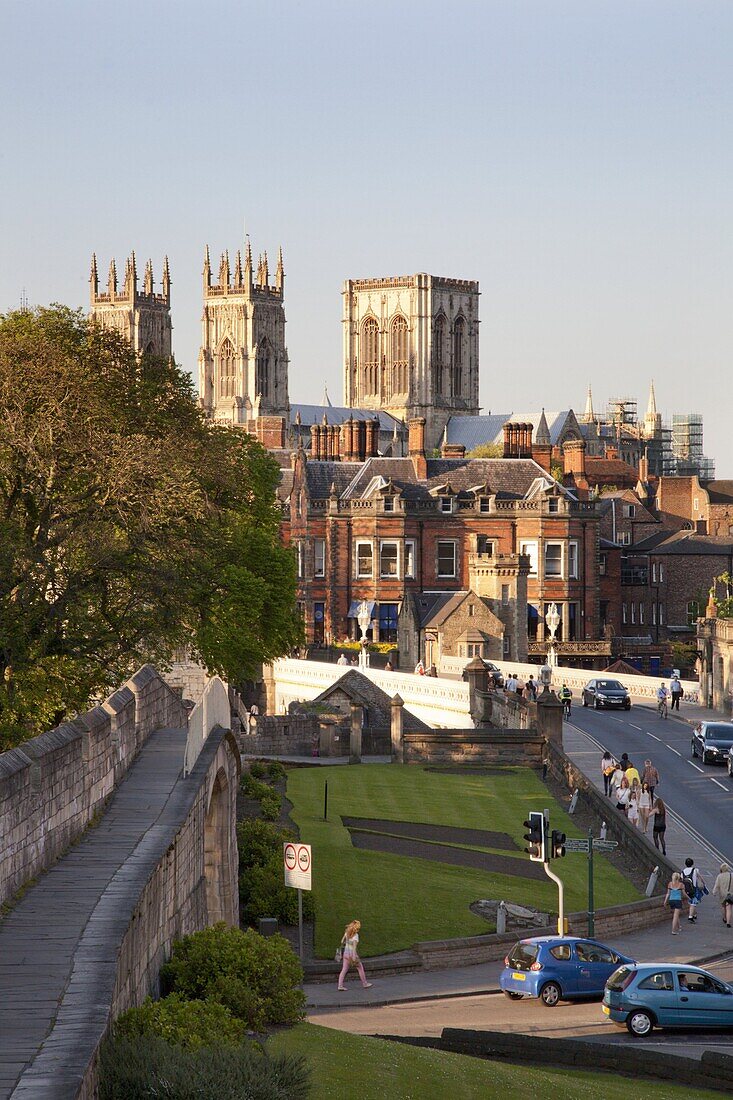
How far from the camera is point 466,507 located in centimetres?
10456

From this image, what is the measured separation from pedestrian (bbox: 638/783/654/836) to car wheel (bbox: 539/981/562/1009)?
1660 cm

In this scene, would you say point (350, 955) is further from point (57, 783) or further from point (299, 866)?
point (57, 783)

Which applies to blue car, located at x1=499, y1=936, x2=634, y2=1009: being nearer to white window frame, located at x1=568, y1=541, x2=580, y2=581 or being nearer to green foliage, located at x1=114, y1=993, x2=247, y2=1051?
green foliage, located at x1=114, y1=993, x2=247, y2=1051

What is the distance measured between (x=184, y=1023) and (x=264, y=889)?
19.1 m

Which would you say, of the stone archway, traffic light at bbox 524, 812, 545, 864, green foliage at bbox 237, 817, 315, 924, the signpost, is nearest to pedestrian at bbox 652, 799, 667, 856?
traffic light at bbox 524, 812, 545, 864

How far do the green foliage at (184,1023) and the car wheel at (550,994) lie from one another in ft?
46.5

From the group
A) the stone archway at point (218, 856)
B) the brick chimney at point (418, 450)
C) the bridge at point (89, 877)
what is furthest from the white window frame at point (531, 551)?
the bridge at point (89, 877)

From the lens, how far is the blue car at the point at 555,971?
30.9m

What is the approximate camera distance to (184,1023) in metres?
16.0

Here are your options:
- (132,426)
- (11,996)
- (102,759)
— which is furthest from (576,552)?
(11,996)

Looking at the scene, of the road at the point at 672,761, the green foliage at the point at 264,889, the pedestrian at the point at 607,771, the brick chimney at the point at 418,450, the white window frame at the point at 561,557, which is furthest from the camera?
the brick chimney at the point at 418,450

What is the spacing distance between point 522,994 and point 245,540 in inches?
966

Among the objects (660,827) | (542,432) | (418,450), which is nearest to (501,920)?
(660,827)

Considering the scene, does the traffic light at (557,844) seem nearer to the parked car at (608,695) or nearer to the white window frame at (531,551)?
the parked car at (608,695)
